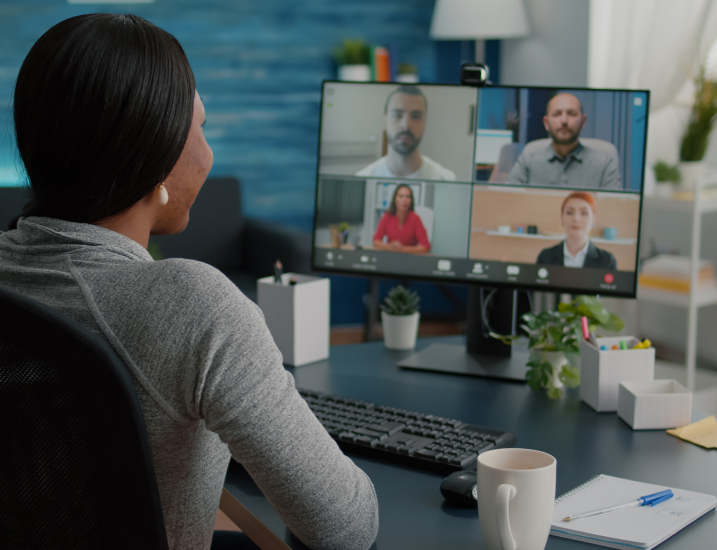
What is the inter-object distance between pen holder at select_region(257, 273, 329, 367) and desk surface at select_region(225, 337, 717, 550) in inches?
1.3

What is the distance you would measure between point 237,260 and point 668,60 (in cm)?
200

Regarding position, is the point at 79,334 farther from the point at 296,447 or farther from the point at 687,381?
the point at 687,381

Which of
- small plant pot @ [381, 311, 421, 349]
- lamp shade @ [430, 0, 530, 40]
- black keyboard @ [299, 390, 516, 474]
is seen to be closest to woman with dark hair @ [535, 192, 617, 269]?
small plant pot @ [381, 311, 421, 349]

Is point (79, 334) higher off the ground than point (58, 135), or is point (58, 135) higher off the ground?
point (58, 135)

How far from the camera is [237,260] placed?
3.48 metres

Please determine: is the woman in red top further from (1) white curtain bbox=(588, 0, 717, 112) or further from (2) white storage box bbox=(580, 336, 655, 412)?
(1) white curtain bbox=(588, 0, 717, 112)

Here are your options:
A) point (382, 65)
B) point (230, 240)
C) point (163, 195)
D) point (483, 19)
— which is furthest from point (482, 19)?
point (163, 195)

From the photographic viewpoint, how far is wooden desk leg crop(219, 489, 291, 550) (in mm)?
799

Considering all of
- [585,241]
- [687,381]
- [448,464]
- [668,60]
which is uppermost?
[668,60]

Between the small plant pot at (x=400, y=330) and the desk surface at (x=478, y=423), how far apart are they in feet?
0.23

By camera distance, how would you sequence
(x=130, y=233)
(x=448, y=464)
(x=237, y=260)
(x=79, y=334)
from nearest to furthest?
(x=79, y=334) → (x=130, y=233) → (x=448, y=464) → (x=237, y=260)

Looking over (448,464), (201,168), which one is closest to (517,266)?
(448,464)

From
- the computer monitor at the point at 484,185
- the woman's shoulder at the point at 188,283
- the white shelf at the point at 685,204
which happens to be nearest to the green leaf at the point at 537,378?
the computer monitor at the point at 484,185

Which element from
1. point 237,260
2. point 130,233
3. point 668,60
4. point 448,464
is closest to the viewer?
point 130,233
